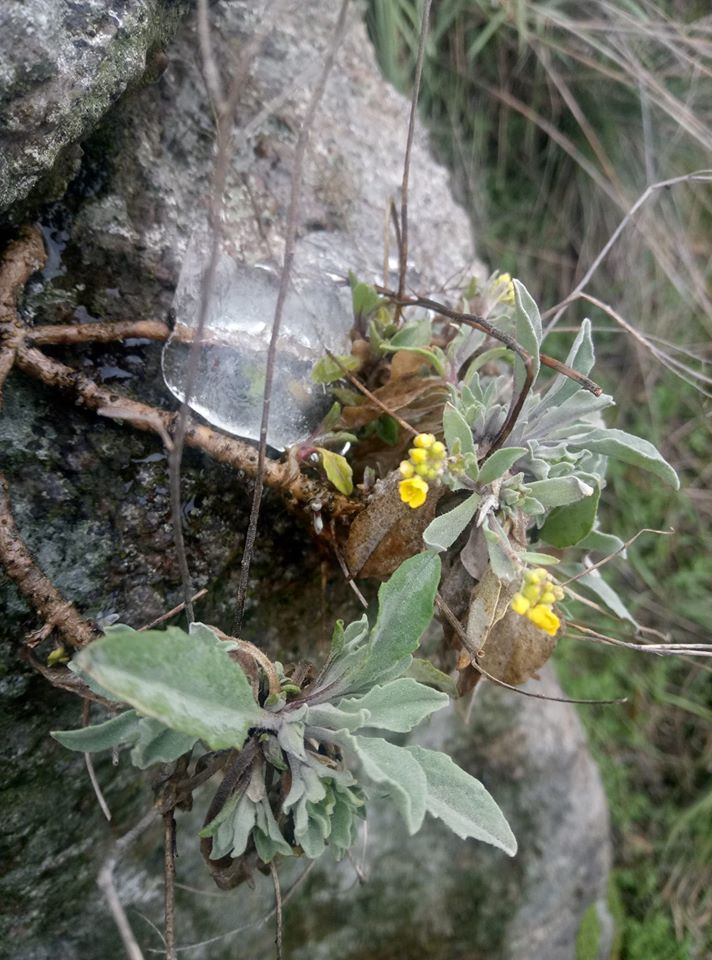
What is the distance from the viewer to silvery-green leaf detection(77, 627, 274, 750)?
83 cm

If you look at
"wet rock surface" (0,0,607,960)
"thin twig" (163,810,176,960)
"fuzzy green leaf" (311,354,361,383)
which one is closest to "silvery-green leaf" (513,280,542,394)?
"fuzzy green leaf" (311,354,361,383)

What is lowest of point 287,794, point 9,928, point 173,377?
point 9,928

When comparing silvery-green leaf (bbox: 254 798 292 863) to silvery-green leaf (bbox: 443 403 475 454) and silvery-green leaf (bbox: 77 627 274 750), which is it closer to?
silvery-green leaf (bbox: 77 627 274 750)

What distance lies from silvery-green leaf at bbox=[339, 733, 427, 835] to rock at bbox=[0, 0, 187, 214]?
926mm

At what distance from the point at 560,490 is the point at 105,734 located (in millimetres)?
766

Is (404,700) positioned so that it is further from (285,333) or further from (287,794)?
(285,333)

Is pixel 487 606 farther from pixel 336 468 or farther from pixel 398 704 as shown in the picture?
pixel 336 468

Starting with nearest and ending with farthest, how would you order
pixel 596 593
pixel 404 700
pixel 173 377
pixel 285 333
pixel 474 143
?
pixel 404 700 < pixel 173 377 < pixel 285 333 < pixel 596 593 < pixel 474 143

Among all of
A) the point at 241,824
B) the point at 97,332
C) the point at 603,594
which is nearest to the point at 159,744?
the point at 241,824

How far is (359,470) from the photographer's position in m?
1.42

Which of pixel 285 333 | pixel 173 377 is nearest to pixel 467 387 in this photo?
pixel 285 333

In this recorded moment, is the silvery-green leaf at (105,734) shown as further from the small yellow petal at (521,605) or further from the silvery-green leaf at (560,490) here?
the silvery-green leaf at (560,490)

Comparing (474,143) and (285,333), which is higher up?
(474,143)

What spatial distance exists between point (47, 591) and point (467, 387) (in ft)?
2.41
